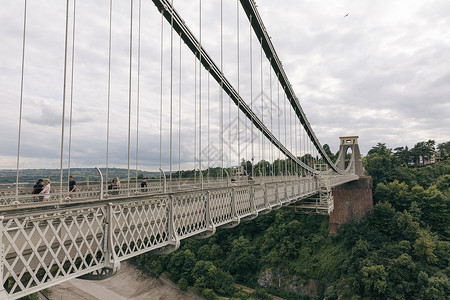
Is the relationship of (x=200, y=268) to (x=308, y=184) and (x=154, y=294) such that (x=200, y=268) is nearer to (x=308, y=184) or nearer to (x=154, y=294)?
(x=154, y=294)

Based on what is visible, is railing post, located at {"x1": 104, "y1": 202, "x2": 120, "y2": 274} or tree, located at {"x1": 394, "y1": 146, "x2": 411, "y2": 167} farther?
tree, located at {"x1": 394, "y1": 146, "x2": 411, "y2": 167}

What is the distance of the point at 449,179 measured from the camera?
129 feet

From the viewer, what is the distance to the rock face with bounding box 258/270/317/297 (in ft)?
95.6

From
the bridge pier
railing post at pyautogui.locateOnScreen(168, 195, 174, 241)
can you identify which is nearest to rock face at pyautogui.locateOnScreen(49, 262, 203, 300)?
the bridge pier

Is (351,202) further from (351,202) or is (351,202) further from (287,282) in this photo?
(287,282)

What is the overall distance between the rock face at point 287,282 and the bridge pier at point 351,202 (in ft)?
25.3

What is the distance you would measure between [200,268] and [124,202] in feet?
103

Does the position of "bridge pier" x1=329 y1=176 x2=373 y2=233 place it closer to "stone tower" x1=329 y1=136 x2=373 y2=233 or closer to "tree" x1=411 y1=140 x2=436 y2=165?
"stone tower" x1=329 y1=136 x2=373 y2=233

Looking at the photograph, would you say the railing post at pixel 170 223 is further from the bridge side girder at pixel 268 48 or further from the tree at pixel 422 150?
the tree at pixel 422 150

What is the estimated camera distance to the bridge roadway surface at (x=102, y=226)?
3740mm

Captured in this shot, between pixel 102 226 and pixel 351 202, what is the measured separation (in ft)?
118

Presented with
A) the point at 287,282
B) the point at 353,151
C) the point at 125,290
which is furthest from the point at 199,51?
the point at 353,151

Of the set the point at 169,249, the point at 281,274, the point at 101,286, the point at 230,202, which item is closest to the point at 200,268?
the point at 281,274

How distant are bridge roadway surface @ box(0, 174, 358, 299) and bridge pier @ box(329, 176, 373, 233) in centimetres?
2396
